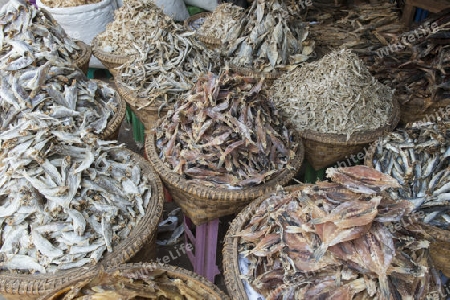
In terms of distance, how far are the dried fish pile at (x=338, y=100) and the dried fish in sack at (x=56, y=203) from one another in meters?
1.33

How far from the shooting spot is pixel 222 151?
2160 mm

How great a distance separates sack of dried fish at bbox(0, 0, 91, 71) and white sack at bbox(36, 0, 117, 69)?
1120 mm

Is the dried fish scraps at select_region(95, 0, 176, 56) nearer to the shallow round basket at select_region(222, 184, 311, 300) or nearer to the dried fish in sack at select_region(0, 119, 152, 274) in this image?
the dried fish in sack at select_region(0, 119, 152, 274)

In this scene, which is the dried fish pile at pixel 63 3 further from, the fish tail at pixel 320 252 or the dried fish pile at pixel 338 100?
the fish tail at pixel 320 252

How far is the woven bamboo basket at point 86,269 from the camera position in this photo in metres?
1.70

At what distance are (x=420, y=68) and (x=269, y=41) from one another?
4.23 feet

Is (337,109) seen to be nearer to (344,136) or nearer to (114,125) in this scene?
(344,136)

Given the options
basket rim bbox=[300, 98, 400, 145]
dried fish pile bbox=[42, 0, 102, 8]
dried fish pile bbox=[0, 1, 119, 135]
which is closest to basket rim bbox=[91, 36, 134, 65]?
dried fish pile bbox=[0, 1, 119, 135]

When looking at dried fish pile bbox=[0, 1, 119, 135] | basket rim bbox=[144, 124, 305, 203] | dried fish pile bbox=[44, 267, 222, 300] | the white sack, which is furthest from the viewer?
the white sack

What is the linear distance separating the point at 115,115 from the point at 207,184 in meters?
1.09

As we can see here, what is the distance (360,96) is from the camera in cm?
269

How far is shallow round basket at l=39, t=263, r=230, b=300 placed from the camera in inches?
62.3

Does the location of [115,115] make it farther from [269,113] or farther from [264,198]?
[264,198]

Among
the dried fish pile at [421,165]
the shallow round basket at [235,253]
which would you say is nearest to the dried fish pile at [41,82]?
the shallow round basket at [235,253]
